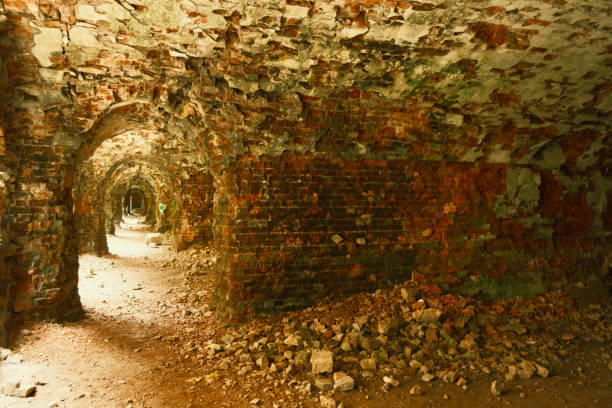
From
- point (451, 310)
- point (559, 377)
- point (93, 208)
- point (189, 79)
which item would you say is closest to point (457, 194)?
point (451, 310)

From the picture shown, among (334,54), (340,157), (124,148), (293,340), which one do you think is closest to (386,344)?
(293,340)

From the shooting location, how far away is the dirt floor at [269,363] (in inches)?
118

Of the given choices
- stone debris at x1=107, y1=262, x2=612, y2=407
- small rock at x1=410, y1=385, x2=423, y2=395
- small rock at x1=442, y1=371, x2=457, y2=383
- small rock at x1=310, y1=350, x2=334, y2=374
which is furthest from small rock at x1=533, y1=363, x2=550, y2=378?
small rock at x1=310, y1=350, x2=334, y2=374

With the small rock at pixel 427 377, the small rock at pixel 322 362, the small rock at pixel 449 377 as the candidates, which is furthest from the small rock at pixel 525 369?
the small rock at pixel 322 362

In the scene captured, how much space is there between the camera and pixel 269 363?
11.6ft

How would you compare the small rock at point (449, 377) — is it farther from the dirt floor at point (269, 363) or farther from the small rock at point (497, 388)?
the small rock at point (497, 388)

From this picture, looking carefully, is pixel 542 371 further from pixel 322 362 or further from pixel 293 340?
pixel 293 340

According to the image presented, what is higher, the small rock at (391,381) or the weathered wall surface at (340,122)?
the weathered wall surface at (340,122)

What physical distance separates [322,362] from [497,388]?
1466mm

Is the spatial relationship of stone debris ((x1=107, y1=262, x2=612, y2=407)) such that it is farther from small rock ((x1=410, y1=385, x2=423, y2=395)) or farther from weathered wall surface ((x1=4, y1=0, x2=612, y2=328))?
weathered wall surface ((x1=4, y1=0, x2=612, y2=328))

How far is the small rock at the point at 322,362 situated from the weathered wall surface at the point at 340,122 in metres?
0.97

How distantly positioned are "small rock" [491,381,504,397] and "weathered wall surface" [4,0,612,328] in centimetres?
177

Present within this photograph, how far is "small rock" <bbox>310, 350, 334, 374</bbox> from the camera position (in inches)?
131

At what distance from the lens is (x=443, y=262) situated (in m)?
4.88
